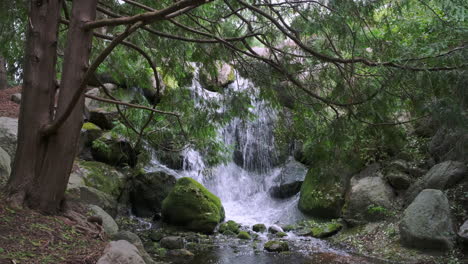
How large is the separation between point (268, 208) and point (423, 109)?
774 centimetres

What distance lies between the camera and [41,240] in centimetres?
328

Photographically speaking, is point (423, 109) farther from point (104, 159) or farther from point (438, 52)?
point (104, 159)

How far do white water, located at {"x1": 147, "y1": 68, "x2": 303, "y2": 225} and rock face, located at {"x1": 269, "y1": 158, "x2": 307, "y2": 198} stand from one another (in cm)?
23

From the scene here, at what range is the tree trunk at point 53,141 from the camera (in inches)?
146

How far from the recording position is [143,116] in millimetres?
6773

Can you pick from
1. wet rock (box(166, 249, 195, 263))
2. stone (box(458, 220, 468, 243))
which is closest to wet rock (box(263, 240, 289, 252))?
wet rock (box(166, 249, 195, 263))

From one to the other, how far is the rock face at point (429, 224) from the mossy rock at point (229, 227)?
374 cm

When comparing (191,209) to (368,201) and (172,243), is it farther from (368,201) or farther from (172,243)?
(368,201)

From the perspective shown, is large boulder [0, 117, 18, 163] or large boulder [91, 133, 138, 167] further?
large boulder [91, 133, 138, 167]

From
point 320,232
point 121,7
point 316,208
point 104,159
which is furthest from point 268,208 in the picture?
point 121,7

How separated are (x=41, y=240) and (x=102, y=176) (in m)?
6.29

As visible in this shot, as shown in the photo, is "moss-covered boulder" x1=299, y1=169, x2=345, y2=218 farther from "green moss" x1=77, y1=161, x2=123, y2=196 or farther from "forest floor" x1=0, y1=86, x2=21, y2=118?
"forest floor" x1=0, y1=86, x2=21, y2=118

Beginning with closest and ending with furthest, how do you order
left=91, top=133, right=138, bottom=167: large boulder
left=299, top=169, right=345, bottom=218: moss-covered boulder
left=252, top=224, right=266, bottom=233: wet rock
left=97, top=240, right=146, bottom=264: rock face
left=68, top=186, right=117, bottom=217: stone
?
left=97, top=240, right=146, bottom=264: rock face < left=68, top=186, right=117, bottom=217: stone < left=252, top=224, right=266, bottom=233: wet rock < left=299, top=169, right=345, bottom=218: moss-covered boulder < left=91, top=133, right=138, bottom=167: large boulder

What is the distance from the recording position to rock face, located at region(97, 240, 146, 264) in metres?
3.30
